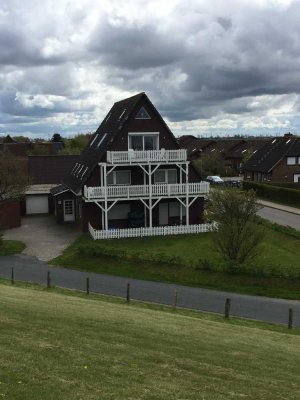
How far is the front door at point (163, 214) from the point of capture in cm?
3894

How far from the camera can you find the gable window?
3784 centimetres

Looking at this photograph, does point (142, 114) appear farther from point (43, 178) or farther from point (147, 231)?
point (43, 178)

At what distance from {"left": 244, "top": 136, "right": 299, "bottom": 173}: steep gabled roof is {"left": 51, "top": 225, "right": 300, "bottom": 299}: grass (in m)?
38.2

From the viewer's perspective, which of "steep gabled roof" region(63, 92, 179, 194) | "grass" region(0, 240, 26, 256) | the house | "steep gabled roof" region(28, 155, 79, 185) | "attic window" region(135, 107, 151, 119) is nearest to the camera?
"grass" region(0, 240, 26, 256)

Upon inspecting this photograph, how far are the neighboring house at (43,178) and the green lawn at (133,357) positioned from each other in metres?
31.7

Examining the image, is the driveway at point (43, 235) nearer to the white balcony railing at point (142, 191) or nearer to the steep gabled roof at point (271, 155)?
the white balcony railing at point (142, 191)

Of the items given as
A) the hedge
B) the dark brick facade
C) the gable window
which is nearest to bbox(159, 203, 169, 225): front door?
the gable window

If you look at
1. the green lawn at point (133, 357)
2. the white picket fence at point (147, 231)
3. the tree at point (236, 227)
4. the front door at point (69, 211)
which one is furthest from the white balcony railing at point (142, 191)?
the green lawn at point (133, 357)

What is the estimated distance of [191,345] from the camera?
11.8 m

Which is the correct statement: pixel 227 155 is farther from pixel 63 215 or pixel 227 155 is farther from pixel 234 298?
pixel 234 298

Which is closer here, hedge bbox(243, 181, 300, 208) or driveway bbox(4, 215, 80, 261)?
driveway bbox(4, 215, 80, 261)

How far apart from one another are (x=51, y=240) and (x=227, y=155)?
73.0 m

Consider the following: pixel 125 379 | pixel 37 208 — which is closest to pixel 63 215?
pixel 37 208

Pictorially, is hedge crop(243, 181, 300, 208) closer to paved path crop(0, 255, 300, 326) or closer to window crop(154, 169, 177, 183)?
window crop(154, 169, 177, 183)
